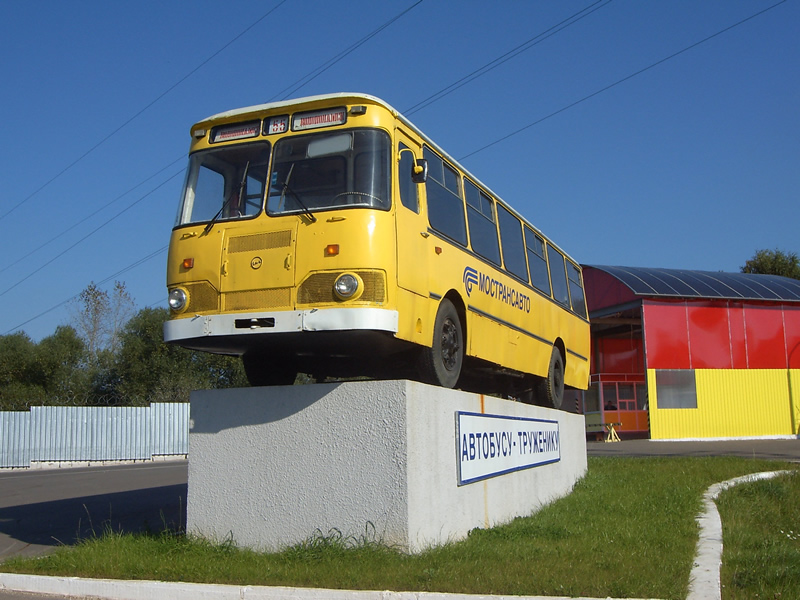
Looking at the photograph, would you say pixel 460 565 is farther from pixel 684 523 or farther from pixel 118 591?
pixel 684 523

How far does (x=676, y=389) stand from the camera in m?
36.5

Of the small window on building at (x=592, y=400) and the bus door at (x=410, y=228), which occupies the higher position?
the bus door at (x=410, y=228)

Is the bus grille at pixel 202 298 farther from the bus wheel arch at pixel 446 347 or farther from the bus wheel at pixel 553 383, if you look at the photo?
the bus wheel at pixel 553 383

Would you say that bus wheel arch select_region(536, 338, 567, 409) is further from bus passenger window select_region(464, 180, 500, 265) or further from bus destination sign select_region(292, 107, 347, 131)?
bus destination sign select_region(292, 107, 347, 131)

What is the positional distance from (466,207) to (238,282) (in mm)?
3442

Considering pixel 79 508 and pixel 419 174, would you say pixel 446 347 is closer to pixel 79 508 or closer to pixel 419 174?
pixel 419 174

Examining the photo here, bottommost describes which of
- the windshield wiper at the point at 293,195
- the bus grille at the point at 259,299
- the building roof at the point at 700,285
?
the bus grille at the point at 259,299

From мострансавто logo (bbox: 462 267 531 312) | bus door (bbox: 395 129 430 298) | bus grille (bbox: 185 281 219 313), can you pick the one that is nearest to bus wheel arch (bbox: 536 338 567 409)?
мострансавто logo (bbox: 462 267 531 312)

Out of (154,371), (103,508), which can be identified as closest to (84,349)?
(154,371)

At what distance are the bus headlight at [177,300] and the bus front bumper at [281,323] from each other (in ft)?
0.44

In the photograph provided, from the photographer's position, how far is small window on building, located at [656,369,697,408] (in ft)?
119

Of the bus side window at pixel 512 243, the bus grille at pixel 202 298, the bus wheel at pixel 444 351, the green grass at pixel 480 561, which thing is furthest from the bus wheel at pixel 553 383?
the bus grille at pixel 202 298

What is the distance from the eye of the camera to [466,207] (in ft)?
33.6

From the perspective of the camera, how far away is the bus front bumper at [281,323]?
24.0ft
